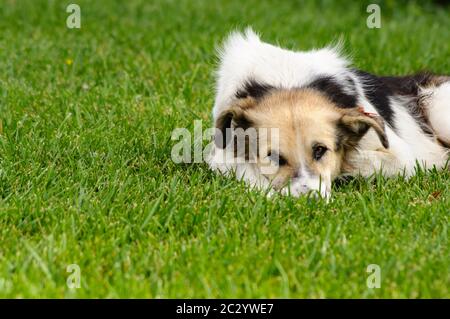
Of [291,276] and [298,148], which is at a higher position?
[298,148]

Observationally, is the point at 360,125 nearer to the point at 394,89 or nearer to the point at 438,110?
the point at 394,89

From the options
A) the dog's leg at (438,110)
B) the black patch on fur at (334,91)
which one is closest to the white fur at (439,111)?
the dog's leg at (438,110)

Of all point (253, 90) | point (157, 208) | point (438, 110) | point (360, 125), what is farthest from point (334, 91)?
point (157, 208)

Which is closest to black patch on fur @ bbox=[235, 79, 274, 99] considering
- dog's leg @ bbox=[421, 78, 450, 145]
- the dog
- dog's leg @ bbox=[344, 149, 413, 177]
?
the dog

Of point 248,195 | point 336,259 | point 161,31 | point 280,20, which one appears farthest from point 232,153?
point 280,20

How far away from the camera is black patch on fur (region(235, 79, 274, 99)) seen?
5473 millimetres

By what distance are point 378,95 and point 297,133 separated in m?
1.12

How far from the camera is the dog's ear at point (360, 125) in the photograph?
5219 millimetres
